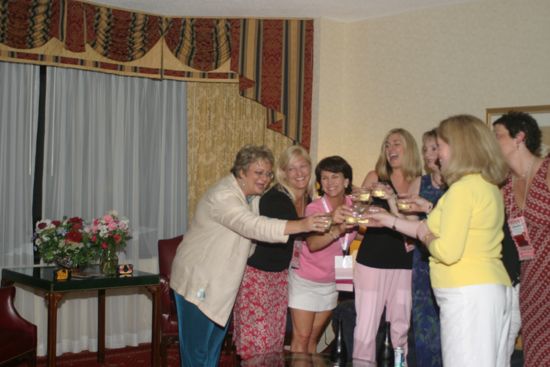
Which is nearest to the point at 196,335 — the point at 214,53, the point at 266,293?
the point at 266,293

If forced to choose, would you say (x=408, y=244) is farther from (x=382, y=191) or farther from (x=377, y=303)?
(x=382, y=191)

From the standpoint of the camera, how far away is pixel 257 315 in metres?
3.92

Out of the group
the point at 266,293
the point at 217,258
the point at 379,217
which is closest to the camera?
the point at 379,217

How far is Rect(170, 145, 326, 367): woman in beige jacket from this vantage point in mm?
3723

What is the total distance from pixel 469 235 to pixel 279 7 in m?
3.66

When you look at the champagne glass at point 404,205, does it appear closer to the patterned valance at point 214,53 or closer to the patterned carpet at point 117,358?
the patterned carpet at point 117,358

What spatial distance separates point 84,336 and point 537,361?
12.8 ft

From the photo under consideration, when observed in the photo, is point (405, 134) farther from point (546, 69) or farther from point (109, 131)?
point (109, 131)

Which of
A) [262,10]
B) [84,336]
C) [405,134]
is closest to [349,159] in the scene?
[262,10]

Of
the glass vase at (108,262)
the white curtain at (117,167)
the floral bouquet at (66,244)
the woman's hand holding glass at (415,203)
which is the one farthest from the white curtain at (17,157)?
the woman's hand holding glass at (415,203)

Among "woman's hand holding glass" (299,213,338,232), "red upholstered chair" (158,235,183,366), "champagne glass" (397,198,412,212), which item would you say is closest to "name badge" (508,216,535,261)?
"champagne glass" (397,198,412,212)

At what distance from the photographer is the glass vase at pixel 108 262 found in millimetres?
5203

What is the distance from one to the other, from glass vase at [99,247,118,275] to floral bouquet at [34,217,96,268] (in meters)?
0.08

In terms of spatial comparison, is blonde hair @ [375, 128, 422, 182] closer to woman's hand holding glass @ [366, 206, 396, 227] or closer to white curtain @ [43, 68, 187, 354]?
woman's hand holding glass @ [366, 206, 396, 227]
